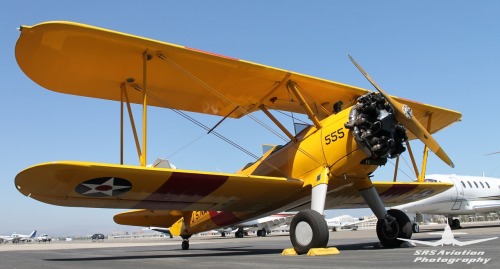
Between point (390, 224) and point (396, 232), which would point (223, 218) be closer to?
point (390, 224)

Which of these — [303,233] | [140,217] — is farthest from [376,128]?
[140,217]

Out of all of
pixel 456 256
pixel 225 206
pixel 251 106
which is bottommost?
pixel 456 256

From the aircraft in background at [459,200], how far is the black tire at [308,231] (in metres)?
19.0

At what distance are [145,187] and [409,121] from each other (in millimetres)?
5465

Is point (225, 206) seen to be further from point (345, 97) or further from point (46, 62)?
point (46, 62)

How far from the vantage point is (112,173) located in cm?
811

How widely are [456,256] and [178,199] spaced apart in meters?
5.89

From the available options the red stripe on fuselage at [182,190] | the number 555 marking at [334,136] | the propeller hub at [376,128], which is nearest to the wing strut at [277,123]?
the number 555 marking at [334,136]

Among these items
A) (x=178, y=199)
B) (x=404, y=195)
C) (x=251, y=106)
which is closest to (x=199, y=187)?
(x=178, y=199)

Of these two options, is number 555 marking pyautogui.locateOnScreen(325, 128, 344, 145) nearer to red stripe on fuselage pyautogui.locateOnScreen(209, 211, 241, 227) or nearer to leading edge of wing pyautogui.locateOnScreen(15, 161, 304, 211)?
leading edge of wing pyautogui.locateOnScreen(15, 161, 304, 211)

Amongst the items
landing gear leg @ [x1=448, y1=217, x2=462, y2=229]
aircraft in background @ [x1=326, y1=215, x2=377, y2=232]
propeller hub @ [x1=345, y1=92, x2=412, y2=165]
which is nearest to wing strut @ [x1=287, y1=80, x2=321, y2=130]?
propeller hub @ [x1=345, y1=92, x2=412, y2=165]

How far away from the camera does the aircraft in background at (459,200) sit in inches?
1027


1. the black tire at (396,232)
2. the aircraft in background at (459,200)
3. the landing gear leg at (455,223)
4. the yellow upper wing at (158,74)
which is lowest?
the black tire at (396,232)

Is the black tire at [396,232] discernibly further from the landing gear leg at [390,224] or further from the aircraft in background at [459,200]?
the aircraft in background at [459,200]
